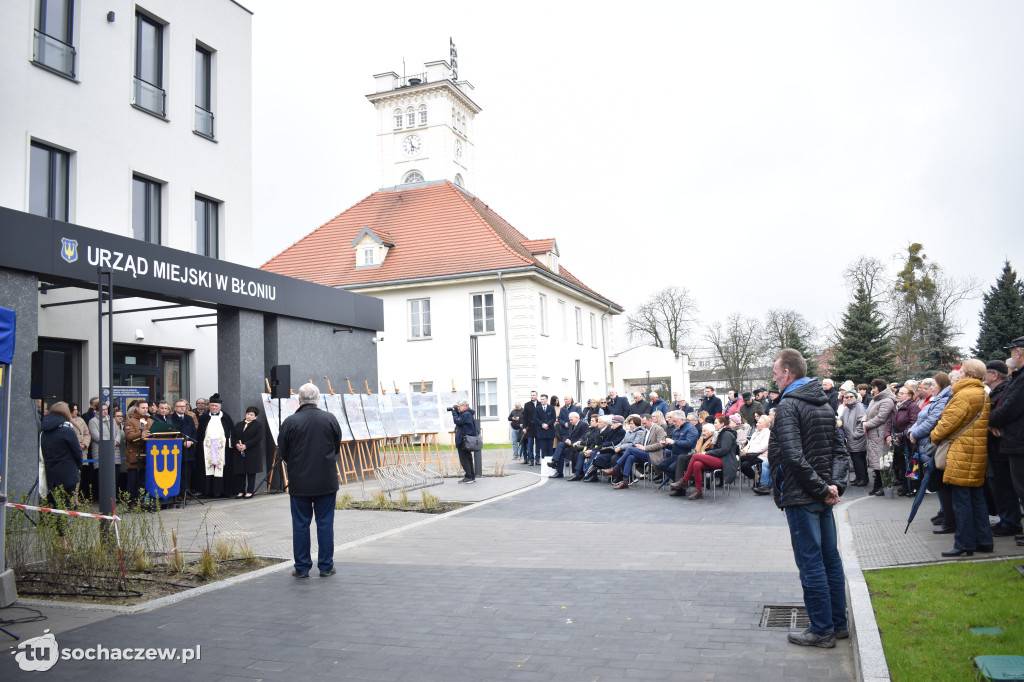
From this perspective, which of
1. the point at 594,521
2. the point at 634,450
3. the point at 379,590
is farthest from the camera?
the point at 634,450

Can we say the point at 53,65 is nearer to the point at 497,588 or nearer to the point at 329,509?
the point at 329,509

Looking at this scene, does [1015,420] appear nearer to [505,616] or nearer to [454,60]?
[505,616]

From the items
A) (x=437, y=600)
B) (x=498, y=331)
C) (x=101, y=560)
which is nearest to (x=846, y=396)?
(x=437, y=600)

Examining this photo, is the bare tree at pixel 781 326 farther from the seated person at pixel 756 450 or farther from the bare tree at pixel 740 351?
the seated person at pixel 756 450

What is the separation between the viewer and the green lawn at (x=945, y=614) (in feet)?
15.2

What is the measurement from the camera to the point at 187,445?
14.5m

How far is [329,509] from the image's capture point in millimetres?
8305

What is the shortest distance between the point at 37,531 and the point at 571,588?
531 cm

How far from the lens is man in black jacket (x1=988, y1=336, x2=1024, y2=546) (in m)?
6.74

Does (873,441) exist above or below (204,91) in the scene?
below

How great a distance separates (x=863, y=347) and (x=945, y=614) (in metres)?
32.8

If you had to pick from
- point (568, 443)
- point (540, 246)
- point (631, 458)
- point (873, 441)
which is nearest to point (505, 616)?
point (873, 441)

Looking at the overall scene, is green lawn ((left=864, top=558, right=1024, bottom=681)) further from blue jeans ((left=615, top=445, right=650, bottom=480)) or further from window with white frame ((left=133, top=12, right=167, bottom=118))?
window with white frame ((left=133, top=12, right=167, bottom=118))

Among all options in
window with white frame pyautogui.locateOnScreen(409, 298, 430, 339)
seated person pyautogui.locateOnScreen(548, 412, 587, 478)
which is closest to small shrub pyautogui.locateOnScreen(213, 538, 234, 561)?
seated person pyautogui.locateOnScreen(548, 412, 587, 478)
